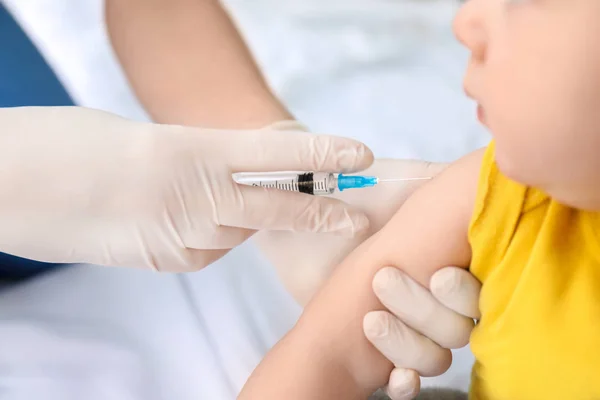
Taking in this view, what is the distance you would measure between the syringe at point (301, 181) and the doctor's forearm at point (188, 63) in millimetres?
298

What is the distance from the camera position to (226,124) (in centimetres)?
121

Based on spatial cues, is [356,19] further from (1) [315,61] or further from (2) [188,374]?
(2) [188,374]

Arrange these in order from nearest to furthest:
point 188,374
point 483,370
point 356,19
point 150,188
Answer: point 483,370, point 150,188, point 188,374, point 356,19

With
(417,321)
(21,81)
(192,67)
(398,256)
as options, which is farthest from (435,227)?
(21,81)

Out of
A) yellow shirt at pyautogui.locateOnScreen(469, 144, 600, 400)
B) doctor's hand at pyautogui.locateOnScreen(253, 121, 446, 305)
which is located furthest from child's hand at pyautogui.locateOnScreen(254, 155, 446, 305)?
yellow shirt at pyautogui.locateOnScreen(469, 144, 600, 400)

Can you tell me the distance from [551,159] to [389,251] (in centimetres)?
33

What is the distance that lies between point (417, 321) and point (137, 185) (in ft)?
1.54

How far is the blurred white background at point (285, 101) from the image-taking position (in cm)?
99

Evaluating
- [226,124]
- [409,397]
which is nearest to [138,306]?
[226,124]

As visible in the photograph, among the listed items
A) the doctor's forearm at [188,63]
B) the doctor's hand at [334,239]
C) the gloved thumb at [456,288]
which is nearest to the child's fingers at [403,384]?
the gloved thumb at [456,288]

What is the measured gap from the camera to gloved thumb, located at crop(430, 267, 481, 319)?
71 centimetres

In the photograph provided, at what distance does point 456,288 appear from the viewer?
72cm

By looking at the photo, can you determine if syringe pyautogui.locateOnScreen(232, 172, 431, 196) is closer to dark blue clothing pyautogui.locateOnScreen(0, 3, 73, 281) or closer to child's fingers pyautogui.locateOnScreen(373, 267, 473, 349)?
child's fingers pyautogui.locateOnScreen(373, 267, 473, 349)

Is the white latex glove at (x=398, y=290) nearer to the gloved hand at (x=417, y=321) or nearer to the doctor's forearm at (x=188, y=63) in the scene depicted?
the gloved hand at (x=417, y=321)
